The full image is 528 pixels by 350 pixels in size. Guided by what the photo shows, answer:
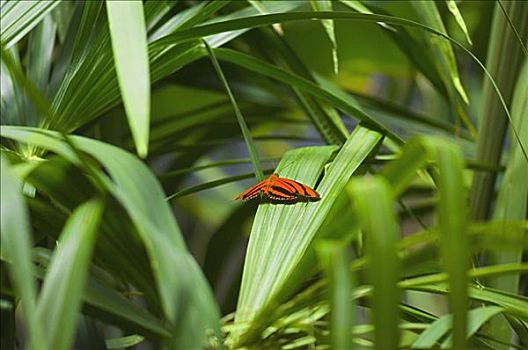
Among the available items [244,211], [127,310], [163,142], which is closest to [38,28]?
[163,142]

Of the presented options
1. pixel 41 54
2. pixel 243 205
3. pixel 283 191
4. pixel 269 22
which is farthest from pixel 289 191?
pixel 243 205

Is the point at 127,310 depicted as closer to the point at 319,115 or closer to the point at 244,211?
the point at 319,115

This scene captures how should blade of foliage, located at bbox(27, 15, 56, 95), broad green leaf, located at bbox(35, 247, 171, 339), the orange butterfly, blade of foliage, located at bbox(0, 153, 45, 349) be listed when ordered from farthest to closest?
1. blade of foliage, located at bbox(27, 15, 56, 95)
2. the orange butterfly
3. broad green leaf, located at bbox(35, 247, 171, 339)
4. blade of foliage, located at bbox(0, 153, 45, 349)

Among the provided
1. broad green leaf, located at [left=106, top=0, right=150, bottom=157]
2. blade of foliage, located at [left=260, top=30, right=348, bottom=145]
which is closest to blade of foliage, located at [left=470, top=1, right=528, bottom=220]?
blade of foliage, located at [left=260, top=30, right=348, bottom=145]

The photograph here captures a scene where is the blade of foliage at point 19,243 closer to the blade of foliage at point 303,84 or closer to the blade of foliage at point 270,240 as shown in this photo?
the blade of foliage at point 270,240

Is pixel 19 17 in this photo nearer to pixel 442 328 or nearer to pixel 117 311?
pixel 117 311

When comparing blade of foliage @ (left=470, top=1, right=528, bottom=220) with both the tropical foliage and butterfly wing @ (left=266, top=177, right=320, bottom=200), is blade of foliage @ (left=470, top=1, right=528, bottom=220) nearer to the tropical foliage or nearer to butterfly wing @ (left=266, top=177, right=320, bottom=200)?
the tropical foliage
